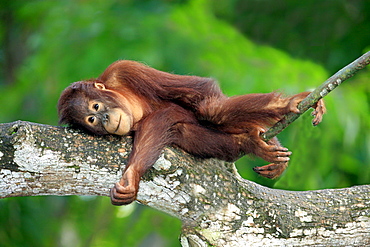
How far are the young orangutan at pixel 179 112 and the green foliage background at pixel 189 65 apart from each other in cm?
140

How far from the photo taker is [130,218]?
420 inches

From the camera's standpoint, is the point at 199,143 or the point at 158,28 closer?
the point at 199,143

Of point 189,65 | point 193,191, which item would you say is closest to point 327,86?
point 193,191

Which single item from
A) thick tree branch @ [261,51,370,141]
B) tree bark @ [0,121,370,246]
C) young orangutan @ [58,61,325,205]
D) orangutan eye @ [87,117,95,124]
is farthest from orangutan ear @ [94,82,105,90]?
thick tree branch @ [261,51,370,141]

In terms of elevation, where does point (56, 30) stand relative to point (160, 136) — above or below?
below

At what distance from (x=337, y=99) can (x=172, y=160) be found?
4.06m

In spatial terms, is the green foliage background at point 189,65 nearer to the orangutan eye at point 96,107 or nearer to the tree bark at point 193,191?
the tree bark at point 193,191

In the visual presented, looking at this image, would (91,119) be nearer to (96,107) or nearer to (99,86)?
(96,107)

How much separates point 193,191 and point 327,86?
1.10 metres

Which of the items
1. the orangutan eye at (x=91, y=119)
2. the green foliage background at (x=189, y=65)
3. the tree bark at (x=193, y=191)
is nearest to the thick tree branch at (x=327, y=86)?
the tree bark at (x=193, y=191)

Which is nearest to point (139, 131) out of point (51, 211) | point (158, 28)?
point (158, 28)

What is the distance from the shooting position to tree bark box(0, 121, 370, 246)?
3.33 m

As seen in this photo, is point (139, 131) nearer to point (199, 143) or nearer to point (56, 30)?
point (199, 143)

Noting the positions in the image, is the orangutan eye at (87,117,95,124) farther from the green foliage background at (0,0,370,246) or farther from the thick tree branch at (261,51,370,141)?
the green foliage background at (0,0,370,246)
